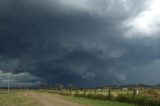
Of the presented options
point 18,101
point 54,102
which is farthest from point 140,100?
point 18,101

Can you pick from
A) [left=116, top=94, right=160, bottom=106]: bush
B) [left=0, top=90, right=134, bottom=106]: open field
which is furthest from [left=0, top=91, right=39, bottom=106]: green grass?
[left=116, top=94, right=160, bottom=106]: bush

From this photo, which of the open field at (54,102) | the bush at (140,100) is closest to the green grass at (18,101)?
the open field at (54,102)

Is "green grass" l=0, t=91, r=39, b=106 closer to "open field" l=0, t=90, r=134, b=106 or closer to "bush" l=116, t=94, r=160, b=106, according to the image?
"open field" l=0, t=90, r=134, b=106

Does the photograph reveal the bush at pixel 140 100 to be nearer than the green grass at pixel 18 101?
Yes

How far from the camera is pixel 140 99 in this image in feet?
106

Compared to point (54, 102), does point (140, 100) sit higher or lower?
higher

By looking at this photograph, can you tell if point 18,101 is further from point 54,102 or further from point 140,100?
point 140,100

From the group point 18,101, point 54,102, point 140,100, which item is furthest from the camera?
point 18,101

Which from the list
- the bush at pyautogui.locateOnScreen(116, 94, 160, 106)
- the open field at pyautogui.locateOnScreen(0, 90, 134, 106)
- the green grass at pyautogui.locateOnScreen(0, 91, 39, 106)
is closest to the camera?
the bush at pyautogui.locateOnScreen(116, 94, 160, 106)

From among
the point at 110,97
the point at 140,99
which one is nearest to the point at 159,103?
the point at 140,99

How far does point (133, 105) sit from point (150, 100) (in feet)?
5.34

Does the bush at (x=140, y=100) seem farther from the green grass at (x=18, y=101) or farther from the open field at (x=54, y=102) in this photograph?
the green grass at (x=18, y=101)

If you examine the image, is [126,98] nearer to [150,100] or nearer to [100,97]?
[150,100]

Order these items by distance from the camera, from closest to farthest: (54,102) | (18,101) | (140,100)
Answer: (140,100), (54,102), (18,101)
